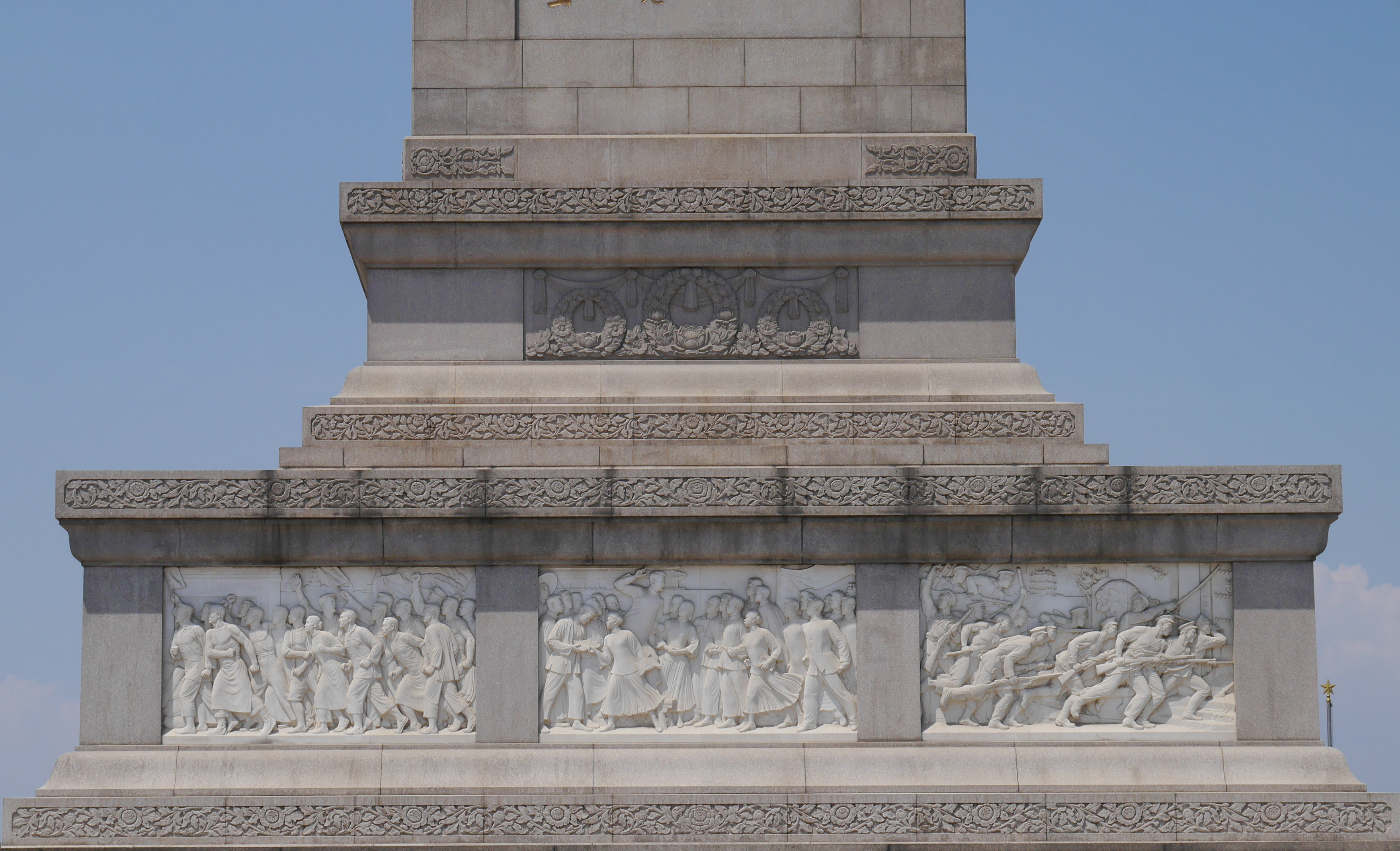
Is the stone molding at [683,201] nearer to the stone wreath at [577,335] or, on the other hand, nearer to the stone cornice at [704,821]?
the stone wreath at [577,335]

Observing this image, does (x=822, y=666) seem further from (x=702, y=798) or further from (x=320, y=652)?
(x=320, y=652)

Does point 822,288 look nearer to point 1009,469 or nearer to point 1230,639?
point 1009,469

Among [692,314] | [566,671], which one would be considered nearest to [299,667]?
[566,671]

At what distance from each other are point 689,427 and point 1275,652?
18.3 ft

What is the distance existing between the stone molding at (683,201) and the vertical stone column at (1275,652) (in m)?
3.97

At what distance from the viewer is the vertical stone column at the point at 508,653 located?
44.3 ft

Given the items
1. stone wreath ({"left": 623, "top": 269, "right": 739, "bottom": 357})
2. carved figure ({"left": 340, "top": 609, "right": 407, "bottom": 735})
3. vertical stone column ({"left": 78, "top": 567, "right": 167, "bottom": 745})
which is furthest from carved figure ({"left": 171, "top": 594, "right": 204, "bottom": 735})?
stone wreath ({"left": 623, "top": 269, "right": 739, "bottom": 357})

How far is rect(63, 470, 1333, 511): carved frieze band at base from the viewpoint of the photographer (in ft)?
44.1

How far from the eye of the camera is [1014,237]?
14.6m

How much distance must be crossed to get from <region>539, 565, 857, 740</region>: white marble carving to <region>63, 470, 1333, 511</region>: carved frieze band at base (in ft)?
2.27

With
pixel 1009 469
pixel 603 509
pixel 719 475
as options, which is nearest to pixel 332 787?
pixel 603 509

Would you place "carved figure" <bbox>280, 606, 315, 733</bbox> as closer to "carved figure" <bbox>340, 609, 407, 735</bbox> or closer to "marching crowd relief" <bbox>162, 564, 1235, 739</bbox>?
"marching crowd relief" <bbox>162, 564, 1235, 739</bbox>

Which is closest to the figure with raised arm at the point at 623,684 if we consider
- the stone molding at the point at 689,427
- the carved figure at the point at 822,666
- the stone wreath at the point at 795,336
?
the carved figure at the point at 822,666

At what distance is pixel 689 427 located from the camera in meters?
14.0
